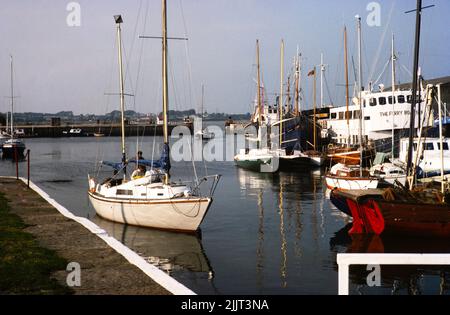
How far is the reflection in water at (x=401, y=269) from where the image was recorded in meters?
15.4

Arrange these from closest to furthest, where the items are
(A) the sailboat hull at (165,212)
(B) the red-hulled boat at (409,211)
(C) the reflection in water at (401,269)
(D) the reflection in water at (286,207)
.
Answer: (C) the reflection in water at (401,269) → (D) the reflection in water at (286,207) → (B) the red-hulled boat at (409,211) → (A) the sailboat hull at (165,212)

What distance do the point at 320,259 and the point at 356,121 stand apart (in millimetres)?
42641

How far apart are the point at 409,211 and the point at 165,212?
9.63 meters

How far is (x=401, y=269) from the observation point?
17.0 m

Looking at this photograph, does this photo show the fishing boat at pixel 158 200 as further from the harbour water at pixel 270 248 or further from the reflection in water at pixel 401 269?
the reflection in water at pixel 401 269

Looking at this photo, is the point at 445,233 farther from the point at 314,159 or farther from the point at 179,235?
the point at 314,159

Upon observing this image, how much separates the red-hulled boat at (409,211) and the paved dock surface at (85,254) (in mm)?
10813

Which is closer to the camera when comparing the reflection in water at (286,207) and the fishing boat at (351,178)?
the reflection in water at (286,207)

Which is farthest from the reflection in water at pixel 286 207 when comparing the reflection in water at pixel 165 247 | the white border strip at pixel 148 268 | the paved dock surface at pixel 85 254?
the paved dock surface at pixel 85 254

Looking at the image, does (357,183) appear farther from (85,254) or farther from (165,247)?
(85,254)

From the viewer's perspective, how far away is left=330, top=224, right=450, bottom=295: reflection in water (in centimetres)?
1535

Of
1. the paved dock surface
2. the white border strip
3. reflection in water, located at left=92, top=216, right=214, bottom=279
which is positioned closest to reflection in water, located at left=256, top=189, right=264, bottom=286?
reflection in water, located at left=92, top=216, right=214, bottom=279
